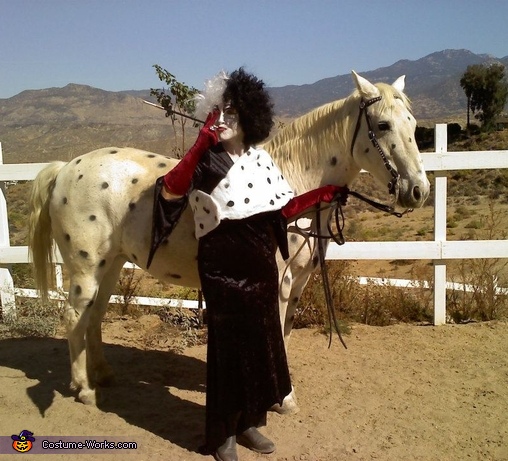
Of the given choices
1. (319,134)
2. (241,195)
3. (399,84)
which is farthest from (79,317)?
(399,84)

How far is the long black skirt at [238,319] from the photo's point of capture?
3.15 m

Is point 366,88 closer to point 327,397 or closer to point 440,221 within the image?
point 327,397

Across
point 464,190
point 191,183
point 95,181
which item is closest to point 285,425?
point 191,183

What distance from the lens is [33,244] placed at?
4438 mm

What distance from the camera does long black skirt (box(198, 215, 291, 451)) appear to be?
315 centimetres

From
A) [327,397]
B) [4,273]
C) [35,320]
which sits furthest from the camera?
[4,273]

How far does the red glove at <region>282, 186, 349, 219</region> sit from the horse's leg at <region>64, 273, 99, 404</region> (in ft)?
5.41

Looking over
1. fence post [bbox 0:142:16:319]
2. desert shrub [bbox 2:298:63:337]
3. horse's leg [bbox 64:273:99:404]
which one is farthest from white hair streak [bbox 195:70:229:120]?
fence post [bbox 0:142:16:319]

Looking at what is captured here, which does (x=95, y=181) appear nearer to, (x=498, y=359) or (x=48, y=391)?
(x=48, y=391)

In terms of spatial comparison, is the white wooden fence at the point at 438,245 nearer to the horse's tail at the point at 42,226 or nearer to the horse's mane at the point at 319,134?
the horse's tail at the point at 42,226

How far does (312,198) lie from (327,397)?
1756 millimetres

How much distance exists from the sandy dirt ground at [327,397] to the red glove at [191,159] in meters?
1.71

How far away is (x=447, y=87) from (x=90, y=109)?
93.0 metres

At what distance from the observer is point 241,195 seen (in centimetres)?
304
